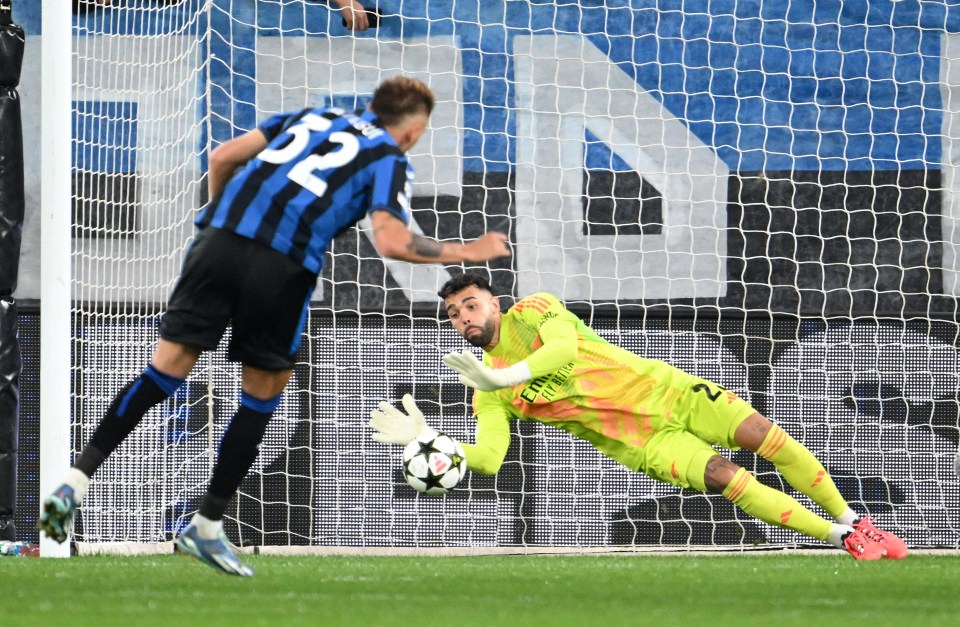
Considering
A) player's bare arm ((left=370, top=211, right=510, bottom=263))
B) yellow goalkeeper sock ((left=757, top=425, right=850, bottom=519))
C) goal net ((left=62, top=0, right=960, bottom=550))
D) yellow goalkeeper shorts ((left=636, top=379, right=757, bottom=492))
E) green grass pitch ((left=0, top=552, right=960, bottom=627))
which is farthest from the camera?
goal net ((left=62, top=0, right=960, bottom=550))

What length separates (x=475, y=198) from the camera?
7.91 metres

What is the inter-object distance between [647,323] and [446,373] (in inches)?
42.3

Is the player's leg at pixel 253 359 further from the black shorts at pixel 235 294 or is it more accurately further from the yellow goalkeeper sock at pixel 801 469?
the yellow goalkeeper sock at pixel 801 469

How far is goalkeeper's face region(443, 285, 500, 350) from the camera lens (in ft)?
19.2

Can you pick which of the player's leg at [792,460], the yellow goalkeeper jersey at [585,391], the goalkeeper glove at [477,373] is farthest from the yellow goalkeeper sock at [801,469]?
the goalkeeper glove at [477,373]

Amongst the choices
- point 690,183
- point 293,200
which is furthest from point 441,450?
point 690,183

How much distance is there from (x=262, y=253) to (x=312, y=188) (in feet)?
0.76

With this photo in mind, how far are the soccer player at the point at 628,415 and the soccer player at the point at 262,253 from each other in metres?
1.64

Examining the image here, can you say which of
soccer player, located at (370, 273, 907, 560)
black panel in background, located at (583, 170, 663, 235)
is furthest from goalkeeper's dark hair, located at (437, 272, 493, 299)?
black panel in background, located at (583, 170, 663, 235)

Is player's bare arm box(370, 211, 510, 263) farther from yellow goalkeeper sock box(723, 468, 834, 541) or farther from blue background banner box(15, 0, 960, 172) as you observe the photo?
blue background banner box(15, 0, 960, 172)

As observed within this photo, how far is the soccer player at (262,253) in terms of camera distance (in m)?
3.93

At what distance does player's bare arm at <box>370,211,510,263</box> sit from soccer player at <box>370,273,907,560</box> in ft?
5.86

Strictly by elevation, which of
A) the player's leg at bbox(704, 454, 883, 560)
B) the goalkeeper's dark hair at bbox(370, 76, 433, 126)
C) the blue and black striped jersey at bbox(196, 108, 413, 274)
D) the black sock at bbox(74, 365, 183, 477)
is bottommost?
the player's leg at bbox(704, 454, 883, 560)

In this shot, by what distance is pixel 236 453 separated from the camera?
4.12m
